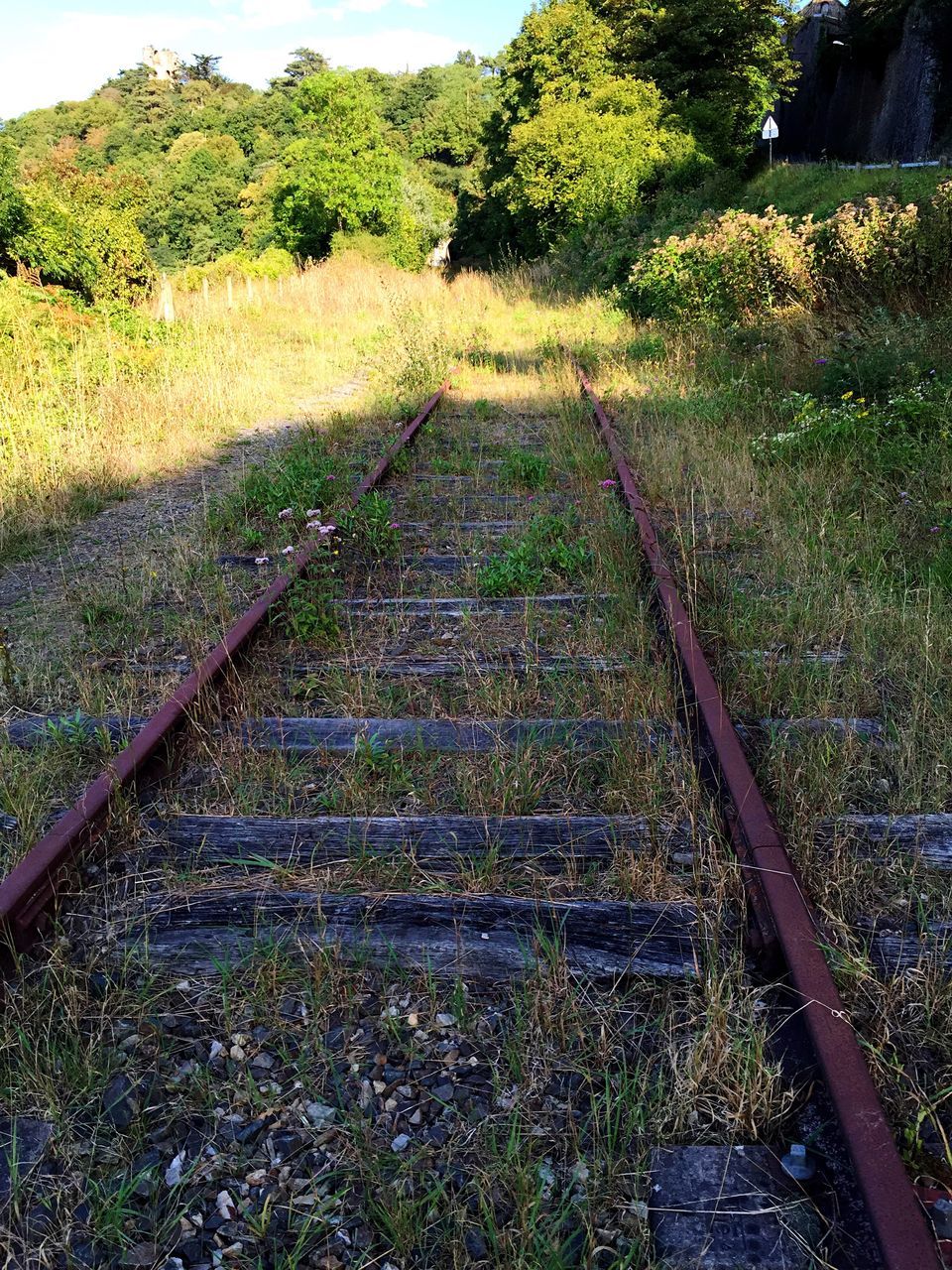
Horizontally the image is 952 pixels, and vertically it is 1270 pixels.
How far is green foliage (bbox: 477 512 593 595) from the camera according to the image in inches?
174

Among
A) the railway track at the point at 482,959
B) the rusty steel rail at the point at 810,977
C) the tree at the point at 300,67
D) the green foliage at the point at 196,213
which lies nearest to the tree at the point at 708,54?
the railway track at the point at 482,959

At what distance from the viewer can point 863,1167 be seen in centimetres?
142

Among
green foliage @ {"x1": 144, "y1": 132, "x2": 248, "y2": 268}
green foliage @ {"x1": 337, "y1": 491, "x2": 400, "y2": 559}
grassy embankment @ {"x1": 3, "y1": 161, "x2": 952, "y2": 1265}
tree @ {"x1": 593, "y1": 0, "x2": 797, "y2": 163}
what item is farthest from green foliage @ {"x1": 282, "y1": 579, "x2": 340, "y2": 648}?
green foliage @ {"x1": 144, "y1": 132, "x2": 248, "y2": 268}

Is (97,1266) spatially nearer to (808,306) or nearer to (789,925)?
(789,925)

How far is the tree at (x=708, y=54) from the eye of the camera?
2577 centimetres

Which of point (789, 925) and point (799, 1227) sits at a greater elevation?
point (789, 925)

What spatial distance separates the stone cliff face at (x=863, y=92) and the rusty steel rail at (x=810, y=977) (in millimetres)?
30375

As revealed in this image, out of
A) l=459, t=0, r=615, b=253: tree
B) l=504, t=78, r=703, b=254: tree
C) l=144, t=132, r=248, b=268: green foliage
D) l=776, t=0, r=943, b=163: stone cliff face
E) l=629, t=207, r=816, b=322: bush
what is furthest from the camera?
l=144, t=132, r=248, b=268: green foliage

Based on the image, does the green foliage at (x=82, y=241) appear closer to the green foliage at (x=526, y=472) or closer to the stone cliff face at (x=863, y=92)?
the green foliage at (x=526, y=472)

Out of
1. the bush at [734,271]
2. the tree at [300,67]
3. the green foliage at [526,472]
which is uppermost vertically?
the tree at [300,67]

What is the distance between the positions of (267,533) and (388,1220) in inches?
174

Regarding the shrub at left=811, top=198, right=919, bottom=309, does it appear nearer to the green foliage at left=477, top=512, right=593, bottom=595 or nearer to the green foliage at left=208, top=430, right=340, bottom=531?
the green foliage at left=477, top=512, right=593, bottom=595

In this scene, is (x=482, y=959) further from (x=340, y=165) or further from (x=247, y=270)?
(x=340, y=165)

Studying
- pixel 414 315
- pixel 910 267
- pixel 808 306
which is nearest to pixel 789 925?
pixel 910 267
